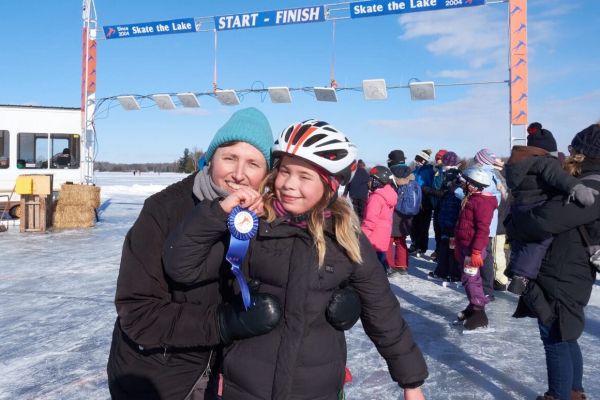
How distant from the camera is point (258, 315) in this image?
4.75 ft

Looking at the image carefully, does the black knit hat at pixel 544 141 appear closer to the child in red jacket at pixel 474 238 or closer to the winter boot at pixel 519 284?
the winter boot at pixel 519 284

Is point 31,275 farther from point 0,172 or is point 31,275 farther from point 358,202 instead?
point 0,172

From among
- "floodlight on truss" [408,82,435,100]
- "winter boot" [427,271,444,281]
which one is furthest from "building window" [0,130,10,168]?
"winter boot" [427,271,444,281]

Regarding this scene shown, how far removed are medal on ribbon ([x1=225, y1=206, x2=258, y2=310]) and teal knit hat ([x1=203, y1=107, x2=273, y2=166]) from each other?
0.32m

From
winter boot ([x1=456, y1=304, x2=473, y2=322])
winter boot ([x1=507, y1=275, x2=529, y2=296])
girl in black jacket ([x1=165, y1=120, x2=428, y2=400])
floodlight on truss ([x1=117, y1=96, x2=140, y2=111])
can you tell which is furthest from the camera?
floodlight on truss ([x1=117, y1=96, x2=140, y2=111])

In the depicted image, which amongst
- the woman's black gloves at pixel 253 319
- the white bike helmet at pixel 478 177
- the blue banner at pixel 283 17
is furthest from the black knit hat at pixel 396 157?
the woman's black gloves at pixel 253 319

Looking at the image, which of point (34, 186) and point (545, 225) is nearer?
point (545, 225)

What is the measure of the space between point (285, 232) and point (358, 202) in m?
7.39

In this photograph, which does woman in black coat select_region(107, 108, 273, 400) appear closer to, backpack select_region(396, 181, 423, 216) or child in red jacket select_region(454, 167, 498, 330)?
child in red jacket select_region(454, 167, 498, 330)

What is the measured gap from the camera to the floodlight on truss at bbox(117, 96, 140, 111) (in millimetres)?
15438

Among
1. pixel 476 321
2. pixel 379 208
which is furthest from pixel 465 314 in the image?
pixel 379 208

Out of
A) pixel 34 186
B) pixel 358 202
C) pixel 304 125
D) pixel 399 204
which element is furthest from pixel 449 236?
pixel 34 186

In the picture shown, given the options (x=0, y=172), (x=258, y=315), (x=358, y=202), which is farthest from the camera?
(x=0, y=172)

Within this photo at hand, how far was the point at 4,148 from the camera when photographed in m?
13.6
